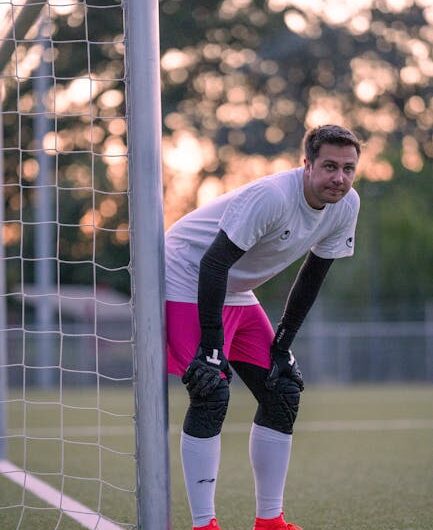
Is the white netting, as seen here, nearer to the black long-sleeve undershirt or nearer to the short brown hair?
the black long-sleeve undershirt

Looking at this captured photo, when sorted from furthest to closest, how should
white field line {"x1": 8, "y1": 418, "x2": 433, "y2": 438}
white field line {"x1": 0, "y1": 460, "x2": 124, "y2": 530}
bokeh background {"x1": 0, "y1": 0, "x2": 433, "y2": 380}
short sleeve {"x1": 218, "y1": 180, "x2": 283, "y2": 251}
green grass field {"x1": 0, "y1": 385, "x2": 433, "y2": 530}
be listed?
bokeh background {"x1": 0, "y1": 0, "x2": 433, "y2": 380}, white field line {"x1": 8, "y1": 418, "x2": 433, "y2": 438}, green grass field {"x1": 0, "y1": 385, "x2": 433, "y2": 530}, white field line {"x1": 0, "y1": 460, "x2": 124, "y2": 530}, short sleeve {"x1": 218, "y1": 180, "x2": 283, "y2": 251}

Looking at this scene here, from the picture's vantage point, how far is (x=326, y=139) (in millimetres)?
4910

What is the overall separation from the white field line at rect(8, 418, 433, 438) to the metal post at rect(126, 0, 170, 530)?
6378mm

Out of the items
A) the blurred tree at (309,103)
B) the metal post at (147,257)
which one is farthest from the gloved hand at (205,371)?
the blurred tree at (309,103)

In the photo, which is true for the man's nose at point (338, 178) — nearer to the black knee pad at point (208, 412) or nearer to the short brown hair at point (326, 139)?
the short brown hair at point (326, 139)

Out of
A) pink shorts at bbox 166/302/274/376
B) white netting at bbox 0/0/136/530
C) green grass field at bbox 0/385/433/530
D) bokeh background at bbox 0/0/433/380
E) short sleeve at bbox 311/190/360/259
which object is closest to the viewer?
pink shorts at bbox 166/302/274/376

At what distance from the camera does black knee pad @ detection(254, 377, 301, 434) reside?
17.3 feet

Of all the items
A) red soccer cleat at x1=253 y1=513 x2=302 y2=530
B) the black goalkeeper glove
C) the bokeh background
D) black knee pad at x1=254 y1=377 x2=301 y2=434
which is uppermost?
the bokeh background

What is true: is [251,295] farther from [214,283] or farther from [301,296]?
[214,283]

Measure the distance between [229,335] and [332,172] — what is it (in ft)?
2.79

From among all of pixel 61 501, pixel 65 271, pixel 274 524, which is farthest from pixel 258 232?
pixel 65 271

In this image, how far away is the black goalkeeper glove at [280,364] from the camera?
5262 millimetres

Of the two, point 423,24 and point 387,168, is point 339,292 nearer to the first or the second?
point 387,168

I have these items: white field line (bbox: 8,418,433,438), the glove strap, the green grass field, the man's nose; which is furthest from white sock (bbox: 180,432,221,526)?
white field line (bbox: 8,418,433,438)
